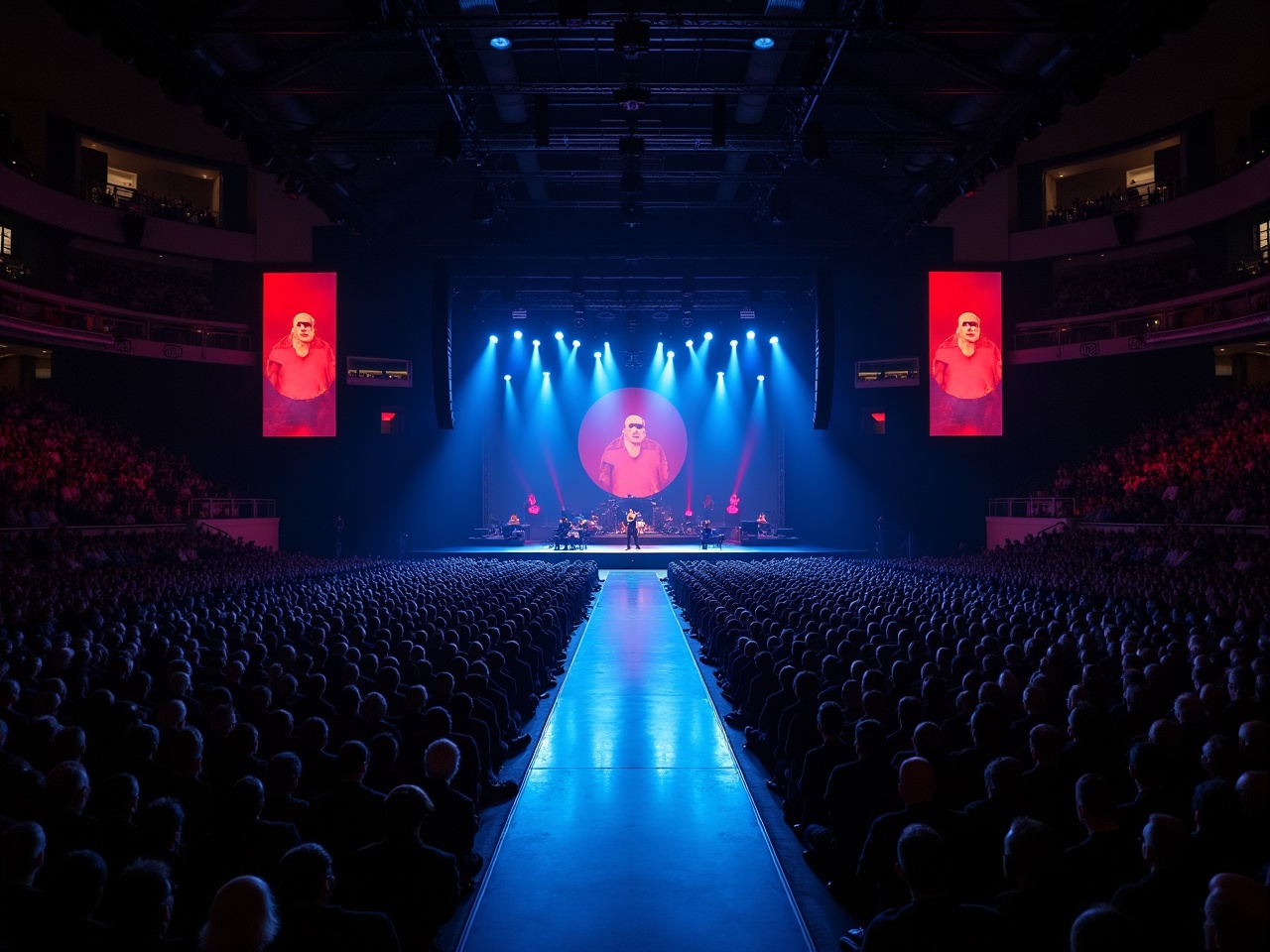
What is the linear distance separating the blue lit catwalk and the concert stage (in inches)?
723

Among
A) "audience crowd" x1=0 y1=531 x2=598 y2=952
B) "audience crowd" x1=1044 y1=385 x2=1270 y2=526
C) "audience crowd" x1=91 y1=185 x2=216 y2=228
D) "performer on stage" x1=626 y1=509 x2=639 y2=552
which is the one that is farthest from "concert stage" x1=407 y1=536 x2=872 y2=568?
"audience crowd" x1=0 y1=531 x2=598 y2=952

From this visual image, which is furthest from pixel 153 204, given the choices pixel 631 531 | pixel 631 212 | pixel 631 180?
pixel 631 531

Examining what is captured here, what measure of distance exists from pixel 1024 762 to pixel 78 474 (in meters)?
24.8

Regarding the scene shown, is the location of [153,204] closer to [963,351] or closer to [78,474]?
[78,474]

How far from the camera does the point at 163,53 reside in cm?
1326

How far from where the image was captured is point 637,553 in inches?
1213

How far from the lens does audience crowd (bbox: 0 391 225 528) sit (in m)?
21.1

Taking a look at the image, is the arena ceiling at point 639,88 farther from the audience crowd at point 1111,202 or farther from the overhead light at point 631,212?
the audience crowd at point 1111,202

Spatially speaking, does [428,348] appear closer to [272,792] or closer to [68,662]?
[68,662]

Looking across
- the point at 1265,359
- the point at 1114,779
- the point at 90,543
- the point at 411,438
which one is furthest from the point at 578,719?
the point at 1265,359

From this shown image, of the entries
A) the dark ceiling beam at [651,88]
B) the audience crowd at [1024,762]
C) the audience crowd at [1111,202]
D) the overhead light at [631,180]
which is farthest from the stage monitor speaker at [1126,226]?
the audience crowd at [1024,762]

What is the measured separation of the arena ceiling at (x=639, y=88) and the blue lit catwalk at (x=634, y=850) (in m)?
9.61

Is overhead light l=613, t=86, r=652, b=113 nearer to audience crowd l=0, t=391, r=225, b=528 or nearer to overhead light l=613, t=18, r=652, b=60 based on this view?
overhead light l=613, t=18, r=652, b=60

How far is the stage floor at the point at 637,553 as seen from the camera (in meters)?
29.0
